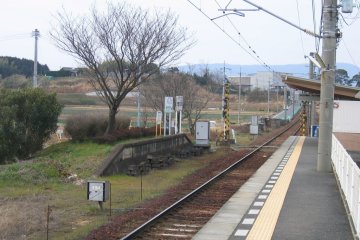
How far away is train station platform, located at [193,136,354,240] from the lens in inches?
400

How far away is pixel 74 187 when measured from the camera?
59.7ft

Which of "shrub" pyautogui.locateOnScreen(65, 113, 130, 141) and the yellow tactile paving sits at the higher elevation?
"shrub" pyautogui.locateOnScreen(65, 113, 130, 141)

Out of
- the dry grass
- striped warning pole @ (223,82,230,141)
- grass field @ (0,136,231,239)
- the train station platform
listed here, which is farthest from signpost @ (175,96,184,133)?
the dry grass

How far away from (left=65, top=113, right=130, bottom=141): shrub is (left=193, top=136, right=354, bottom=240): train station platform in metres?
12.1

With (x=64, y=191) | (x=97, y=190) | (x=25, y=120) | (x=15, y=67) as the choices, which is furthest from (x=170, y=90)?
(x=15, y=67)

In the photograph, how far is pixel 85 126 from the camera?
96.7 feet

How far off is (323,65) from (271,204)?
8491 mm

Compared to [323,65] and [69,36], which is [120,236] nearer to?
[323,65]

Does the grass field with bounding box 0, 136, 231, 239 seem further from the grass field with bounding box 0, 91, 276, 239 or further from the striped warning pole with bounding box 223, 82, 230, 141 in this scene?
the striped warning pole with bounding box 223, 82, 230, 141

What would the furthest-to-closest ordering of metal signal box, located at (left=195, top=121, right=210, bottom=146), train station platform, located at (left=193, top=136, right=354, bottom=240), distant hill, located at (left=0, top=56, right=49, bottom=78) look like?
distant hill, located at (left=0, top=56, right=49, bottom=78)
metal signal box, located at (left=195, top=121, right=210, bottom=146)
train station platform, located at (left=193, top=136, right=354, bottom=240)

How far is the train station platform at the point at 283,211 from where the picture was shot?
10.1 metres

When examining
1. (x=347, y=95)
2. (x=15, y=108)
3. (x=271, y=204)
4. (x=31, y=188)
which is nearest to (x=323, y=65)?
(x=271, y=204)

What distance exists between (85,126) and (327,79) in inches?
550

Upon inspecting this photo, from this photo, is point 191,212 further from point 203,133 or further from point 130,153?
point 203,133
